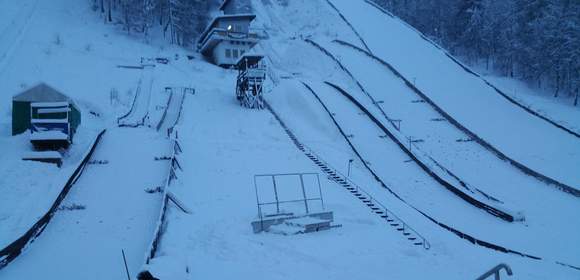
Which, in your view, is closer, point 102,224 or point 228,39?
point 102,224

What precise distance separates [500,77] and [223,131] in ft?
116

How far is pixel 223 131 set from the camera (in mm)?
24984

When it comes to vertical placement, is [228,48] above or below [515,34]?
below

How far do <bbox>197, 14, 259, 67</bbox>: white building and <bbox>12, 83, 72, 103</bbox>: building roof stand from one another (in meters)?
27.3

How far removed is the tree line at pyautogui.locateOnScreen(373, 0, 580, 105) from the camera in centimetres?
3888

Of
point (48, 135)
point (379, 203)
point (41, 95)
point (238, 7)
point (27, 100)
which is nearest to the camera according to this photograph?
point (379, 203)

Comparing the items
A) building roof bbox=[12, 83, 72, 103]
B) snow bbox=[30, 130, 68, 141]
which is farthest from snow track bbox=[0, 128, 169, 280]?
building roof bbox=[12, 83, 72, 103]

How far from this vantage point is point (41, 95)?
1870 centimetres

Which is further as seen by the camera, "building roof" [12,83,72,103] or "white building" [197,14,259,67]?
"white building" [197,14,259,67]

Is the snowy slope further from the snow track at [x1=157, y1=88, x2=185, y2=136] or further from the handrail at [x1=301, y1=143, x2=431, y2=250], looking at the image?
the handrail at [x1=301, y1=143, x2=431, y2=250]

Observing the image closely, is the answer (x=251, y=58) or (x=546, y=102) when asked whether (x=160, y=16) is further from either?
(x=546, y=102)

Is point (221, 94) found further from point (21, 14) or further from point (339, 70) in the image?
point (21, 14)

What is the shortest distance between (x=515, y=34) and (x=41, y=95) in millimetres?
46830

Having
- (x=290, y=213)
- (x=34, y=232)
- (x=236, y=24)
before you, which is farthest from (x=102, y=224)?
(x=236, y=24)
